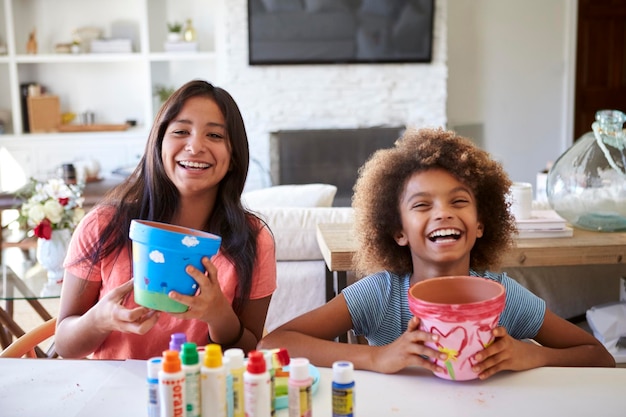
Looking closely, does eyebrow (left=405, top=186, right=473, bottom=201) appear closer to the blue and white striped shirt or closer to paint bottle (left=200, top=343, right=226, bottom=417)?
the blue and white striped shirt

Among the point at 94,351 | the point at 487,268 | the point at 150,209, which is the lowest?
the point at 94,351

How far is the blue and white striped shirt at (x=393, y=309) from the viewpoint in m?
1.60

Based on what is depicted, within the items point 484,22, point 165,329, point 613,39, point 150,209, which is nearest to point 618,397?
point 165,329

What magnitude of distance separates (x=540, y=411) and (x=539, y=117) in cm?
545

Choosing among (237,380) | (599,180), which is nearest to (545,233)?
(599,180)

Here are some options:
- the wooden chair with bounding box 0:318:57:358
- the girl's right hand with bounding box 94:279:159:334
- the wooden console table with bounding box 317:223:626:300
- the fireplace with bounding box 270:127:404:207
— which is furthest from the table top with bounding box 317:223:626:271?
the fireplace with bounding box 270:127:404:207

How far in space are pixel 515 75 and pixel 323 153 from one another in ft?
5.69

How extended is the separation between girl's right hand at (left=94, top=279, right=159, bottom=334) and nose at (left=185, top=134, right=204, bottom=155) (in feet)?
1.16

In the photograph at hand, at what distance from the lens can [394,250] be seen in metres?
1.72

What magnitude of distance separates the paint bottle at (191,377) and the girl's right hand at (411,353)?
37 centimetres

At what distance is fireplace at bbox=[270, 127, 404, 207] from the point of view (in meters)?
5.59

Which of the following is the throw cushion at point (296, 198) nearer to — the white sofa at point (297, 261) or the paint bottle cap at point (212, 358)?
the white sofa at point (297, 261)

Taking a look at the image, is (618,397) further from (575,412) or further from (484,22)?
(484,22)

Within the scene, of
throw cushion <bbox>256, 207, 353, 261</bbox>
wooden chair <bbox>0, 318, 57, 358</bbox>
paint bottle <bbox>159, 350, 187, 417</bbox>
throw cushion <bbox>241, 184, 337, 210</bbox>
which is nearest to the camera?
paint bottle <bbox>159, 350, 187, 417</bbox>
